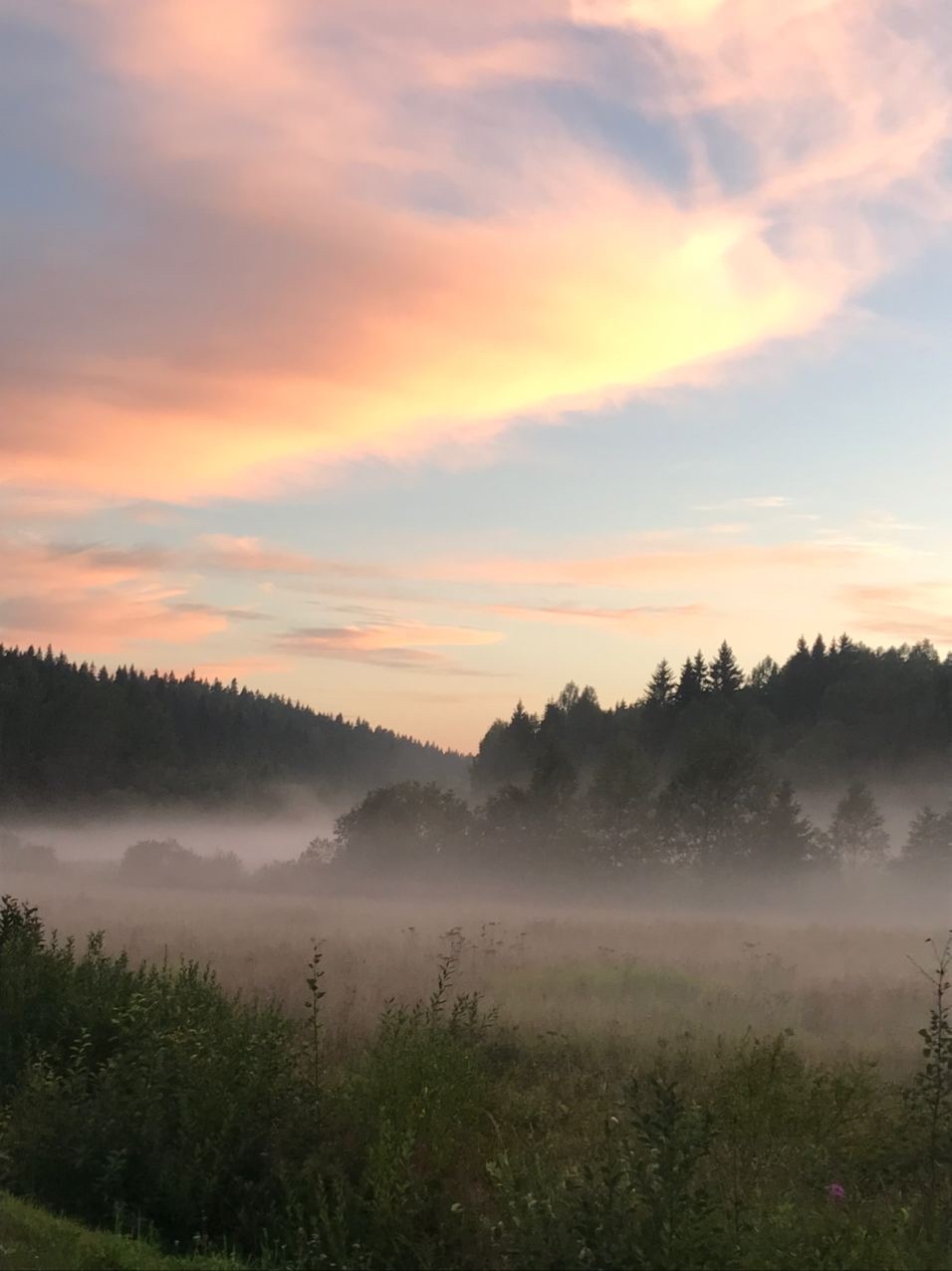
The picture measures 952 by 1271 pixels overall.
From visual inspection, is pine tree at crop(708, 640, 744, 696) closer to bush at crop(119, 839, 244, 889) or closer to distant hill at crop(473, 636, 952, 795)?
distant hill at crop(473, 636, 952, 795)

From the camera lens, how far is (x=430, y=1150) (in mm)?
7883

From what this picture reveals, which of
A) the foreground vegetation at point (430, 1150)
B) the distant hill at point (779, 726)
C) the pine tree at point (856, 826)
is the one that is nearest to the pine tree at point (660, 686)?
the distant hill at point (779, 726)

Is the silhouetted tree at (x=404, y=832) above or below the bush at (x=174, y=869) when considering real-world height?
above

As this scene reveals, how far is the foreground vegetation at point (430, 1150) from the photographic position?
6.14 m

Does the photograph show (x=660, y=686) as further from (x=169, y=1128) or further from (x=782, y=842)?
(x=169, y=1128)

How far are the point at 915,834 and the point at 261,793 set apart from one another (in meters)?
113

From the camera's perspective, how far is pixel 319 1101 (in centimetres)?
842

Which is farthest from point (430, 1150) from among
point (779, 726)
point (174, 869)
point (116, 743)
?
point (116, 743)

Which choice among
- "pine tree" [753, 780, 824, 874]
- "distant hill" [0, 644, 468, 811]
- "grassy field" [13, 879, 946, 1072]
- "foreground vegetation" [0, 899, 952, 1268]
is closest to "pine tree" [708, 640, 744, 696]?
"distant hill" [0, 644, 468, 811]

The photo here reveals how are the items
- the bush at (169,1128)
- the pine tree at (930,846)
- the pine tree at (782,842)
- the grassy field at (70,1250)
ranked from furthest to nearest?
1. the pine tree at (782,842)
2. the pine tree at (930,846)
3. the bush at (169,1128)
4. the grassy field at (70,1250)

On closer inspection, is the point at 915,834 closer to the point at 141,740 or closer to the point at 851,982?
the point at 851,982

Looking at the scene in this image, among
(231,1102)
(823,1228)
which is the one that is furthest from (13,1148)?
(823,1228)

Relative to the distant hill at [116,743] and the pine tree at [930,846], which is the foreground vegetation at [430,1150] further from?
the distant hill at [116,743]

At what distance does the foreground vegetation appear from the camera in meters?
6.14
